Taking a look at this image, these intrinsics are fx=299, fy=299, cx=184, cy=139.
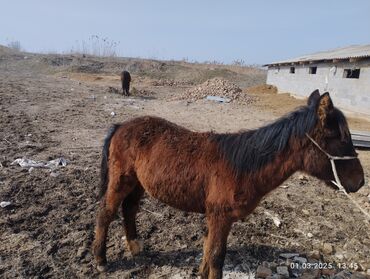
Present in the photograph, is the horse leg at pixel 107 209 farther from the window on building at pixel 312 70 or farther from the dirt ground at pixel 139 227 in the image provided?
the window on building at pixel 312 70

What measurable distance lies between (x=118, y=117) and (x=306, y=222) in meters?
8.56

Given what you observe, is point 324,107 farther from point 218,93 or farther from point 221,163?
point 218,93

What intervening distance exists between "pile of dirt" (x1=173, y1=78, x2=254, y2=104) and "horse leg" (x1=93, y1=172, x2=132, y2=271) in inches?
574

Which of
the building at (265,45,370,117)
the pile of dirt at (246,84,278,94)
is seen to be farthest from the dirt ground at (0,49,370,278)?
the pile of dirt at (246,84,278,94)

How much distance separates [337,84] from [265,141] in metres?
15.3

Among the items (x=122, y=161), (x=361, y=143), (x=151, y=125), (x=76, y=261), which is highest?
(x=151, y=125)

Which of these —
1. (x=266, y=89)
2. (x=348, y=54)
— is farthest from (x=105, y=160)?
(x=266, y=89)

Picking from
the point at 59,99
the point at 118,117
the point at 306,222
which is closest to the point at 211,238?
the point at 306,222

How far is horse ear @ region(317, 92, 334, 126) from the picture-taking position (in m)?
2.31

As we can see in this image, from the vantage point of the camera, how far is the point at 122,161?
3.14 metres

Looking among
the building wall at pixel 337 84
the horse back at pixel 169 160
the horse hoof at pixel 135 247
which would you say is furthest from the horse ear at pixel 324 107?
the building wall at pixel 337 84

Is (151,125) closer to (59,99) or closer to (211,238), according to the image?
(211,238)

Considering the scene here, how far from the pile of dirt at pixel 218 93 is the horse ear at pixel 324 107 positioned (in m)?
15.3

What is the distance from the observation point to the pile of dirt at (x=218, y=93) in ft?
59.2
